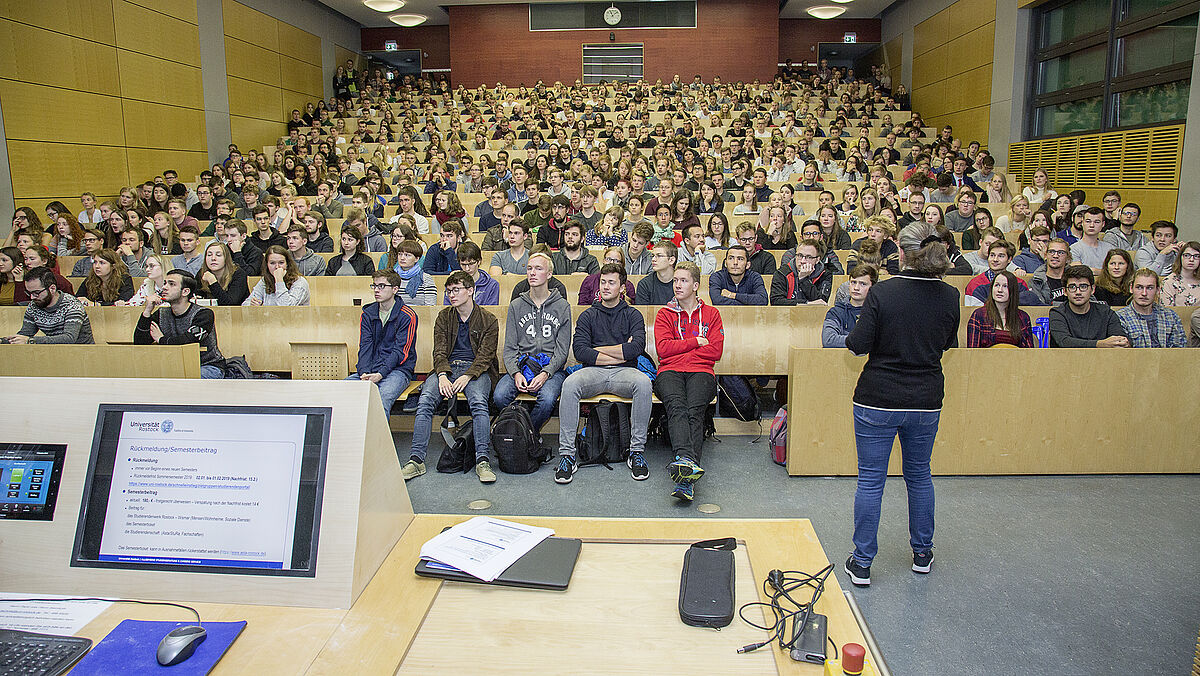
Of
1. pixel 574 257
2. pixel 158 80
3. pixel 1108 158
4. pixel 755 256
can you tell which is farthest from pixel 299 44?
pixel 1108 158

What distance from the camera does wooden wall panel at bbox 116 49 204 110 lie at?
1036cm

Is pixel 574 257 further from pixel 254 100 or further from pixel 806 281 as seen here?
pixel 254 100

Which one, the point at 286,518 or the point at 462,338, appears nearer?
the point at 286,518

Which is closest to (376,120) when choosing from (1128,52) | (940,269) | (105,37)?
(105,37)

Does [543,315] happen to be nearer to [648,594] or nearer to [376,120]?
[648,594]

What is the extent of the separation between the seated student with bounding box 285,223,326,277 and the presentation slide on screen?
5.04 meters

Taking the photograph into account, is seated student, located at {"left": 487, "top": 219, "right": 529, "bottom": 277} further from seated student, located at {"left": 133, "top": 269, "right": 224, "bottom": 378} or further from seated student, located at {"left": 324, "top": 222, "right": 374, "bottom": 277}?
seated student, located at {"left": 133, "top": 269, "right": 224, "bottom": 378}

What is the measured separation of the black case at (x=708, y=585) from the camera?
1.19 metres

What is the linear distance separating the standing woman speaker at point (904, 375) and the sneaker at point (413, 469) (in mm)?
2242

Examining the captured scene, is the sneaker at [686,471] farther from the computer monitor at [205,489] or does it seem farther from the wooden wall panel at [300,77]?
the wooden wall panel at [300,77]

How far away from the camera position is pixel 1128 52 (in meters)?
8.72

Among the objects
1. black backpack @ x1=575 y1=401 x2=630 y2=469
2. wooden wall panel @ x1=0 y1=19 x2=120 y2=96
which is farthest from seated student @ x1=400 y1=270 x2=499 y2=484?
wooden wall panel @ x1=0 y1=19 x2=120 y2=96

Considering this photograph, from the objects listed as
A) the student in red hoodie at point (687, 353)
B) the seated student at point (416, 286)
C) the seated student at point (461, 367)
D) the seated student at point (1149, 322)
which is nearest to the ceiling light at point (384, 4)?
the seated student at point (416, 286)

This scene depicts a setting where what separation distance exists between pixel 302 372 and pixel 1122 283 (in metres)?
5.20
